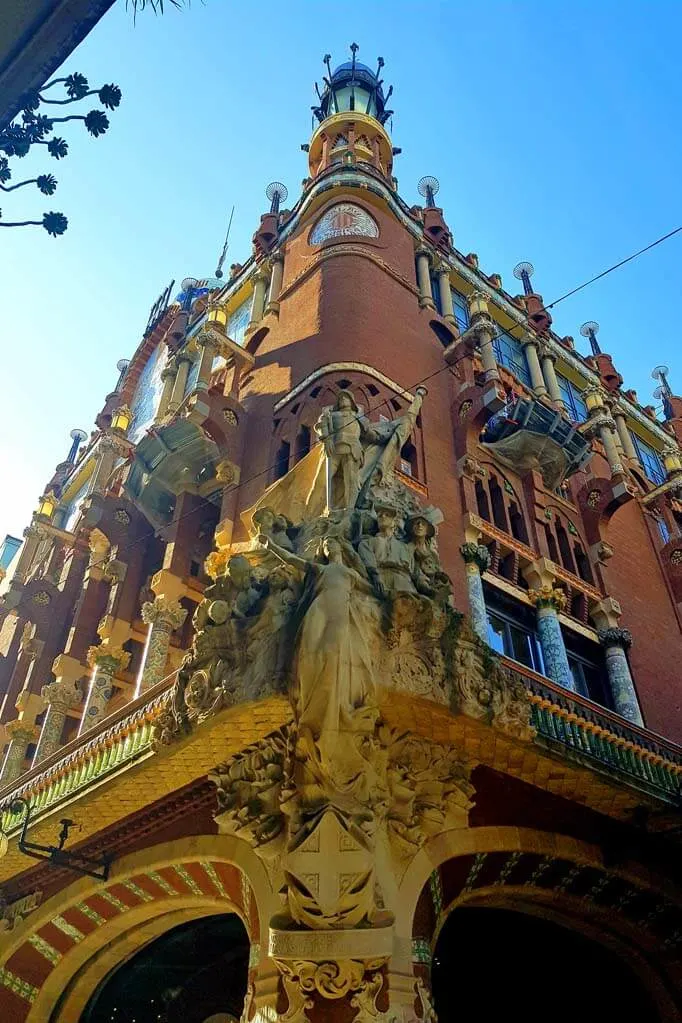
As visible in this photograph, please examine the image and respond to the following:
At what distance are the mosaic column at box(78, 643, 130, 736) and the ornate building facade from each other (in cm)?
6

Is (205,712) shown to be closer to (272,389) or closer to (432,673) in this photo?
(432,673)

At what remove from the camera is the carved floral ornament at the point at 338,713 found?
7957 mm

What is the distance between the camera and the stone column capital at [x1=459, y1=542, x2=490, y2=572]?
1496cm

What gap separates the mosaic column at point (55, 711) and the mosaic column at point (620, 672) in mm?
11844

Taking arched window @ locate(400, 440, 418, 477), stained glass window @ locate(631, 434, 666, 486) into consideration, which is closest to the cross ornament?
arched window @ locate(400, 440, 418, 477)

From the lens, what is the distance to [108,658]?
16.5 m

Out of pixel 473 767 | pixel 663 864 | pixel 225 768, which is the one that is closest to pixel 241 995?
pixel 225 768

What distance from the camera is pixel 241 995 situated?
1205 cm

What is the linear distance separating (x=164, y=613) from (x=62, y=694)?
4474 mm

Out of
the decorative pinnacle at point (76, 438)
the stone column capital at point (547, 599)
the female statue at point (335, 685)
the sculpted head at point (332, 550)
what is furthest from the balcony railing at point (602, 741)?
the decorative pinnacle at point (76, 438)

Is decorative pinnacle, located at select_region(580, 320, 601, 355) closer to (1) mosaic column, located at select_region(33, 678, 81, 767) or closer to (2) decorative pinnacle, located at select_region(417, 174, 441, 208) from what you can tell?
(2) decorative pinnacle, located at select_region(417, 174, 441, 208)

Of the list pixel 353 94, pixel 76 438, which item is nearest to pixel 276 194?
pixel 353 94

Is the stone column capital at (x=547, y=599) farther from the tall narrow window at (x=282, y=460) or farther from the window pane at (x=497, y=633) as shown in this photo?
the tall narrow window at (x=282, y=460)

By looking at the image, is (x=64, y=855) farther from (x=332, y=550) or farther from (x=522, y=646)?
(x=522, y=646)
